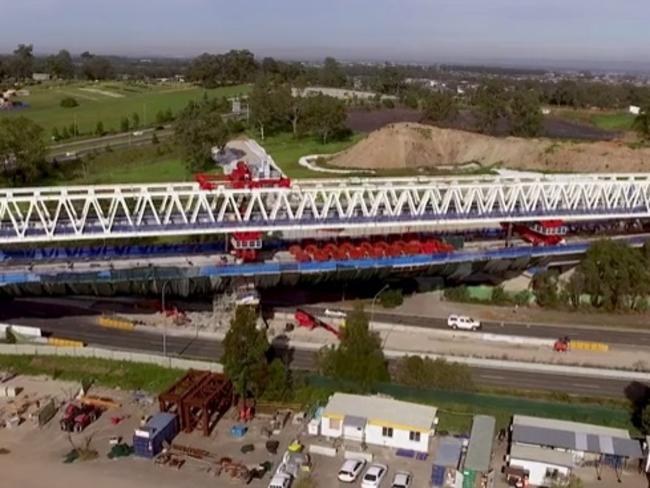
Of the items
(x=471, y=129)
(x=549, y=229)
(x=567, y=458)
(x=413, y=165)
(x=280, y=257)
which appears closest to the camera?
(x=567, y=458)

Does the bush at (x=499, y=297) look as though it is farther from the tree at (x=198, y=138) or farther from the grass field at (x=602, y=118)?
the grass field at (x=602, y=118)

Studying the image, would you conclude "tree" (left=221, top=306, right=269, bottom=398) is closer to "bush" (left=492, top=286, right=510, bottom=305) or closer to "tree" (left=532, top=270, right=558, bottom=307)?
"bush" (left=492, top=286, right=510, bottom=305)

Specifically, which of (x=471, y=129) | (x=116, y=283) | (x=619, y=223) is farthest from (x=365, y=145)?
(x=116, y=283)

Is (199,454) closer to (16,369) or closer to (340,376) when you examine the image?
(340,376)

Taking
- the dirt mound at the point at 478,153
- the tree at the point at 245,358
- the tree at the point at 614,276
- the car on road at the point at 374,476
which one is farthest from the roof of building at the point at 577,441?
the dirt mound at the point at 478,153

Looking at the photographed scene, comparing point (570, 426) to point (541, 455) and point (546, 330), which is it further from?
point (546, 330)

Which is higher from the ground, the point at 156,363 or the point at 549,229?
the point at 549,229
